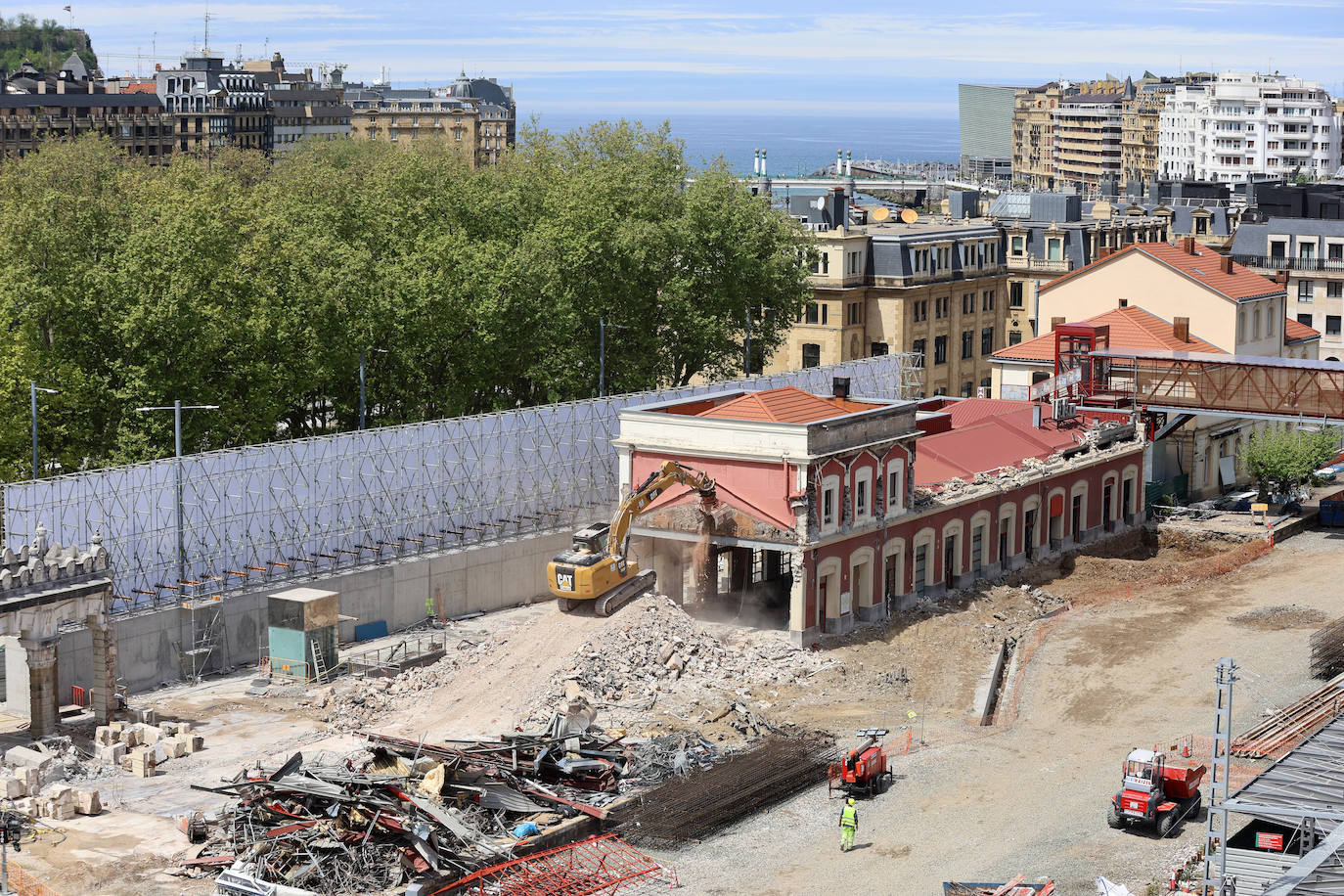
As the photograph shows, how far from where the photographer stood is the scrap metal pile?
41.4 metres

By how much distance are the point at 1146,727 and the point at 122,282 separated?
4269 cm

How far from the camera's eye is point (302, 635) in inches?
2303

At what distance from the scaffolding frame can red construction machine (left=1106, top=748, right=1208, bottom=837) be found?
29.8 metres

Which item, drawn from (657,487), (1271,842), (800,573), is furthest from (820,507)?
(1271,842)

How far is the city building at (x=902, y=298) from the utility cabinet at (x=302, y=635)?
54.0 meters

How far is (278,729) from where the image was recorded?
5316 centimetres

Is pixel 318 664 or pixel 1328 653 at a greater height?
pixel 318 664

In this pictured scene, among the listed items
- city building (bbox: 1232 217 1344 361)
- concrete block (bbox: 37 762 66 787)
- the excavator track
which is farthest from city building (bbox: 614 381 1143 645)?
city building (bbox: 1232 217 1344 361)

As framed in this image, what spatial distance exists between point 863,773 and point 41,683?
73.7 feet

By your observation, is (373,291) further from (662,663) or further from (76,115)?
(76,115)

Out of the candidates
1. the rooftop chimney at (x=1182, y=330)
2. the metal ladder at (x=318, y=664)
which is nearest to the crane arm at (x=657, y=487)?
the metal ladder at (x=318, y=664)

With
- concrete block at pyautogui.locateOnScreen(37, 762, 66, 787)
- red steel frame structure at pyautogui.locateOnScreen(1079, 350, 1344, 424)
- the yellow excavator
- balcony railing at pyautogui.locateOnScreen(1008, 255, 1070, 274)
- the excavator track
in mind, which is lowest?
concrete block at pyautogui.locateOnScreen(37, 762, 66, 787)

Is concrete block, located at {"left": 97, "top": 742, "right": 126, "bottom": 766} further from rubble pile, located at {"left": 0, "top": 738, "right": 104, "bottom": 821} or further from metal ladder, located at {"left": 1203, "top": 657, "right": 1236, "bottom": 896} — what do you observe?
metal ladder, located at {"left": 1203, "top": 657, "right": 1236, "bottom": 896}

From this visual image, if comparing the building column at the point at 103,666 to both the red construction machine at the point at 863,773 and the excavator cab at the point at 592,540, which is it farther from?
the red construction machine at the point at 863,773
